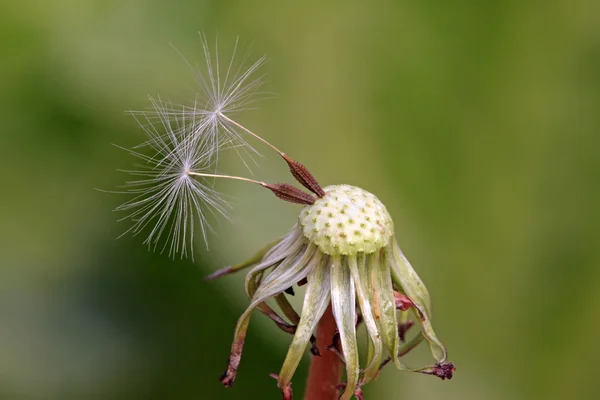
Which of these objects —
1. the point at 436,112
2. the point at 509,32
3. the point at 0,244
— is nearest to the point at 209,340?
the point at 0,244

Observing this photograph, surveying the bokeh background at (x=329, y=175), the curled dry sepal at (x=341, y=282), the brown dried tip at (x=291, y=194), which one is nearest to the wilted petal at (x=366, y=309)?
the curled dry sepal at (x=341, y=282)

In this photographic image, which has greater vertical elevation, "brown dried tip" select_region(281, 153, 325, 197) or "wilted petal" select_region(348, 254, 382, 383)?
"brown dried tip" select_region(281, 153, 325, 197)

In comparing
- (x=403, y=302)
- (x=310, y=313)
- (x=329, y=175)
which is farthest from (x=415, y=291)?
(x=329, y=175)

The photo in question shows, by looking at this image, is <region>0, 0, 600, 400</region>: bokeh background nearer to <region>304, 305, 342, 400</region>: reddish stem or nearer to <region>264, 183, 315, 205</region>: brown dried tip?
<region>304, 305, 342, 400</region>: reddish stem

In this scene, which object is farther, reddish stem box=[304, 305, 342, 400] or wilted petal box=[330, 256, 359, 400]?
reddish stem box=[304, 305, 342, 400]

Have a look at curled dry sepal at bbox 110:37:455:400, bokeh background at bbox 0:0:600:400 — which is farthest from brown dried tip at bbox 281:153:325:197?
bokeh background at bbox 0:0:600:400

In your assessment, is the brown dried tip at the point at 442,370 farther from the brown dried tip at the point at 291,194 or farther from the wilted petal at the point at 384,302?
the brown dried tip at the point at 291,194
